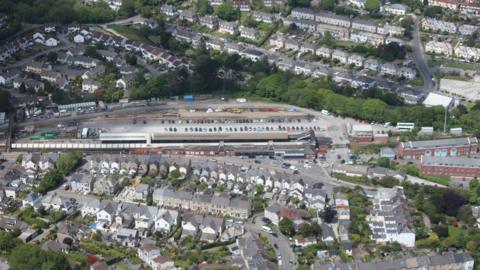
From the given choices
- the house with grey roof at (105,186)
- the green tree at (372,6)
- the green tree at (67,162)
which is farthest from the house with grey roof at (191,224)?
the green tree at (372,6)

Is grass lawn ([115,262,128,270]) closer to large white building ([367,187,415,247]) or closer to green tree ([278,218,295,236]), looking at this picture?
green tree ([278,218,295,236])

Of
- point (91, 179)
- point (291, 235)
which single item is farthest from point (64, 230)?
point (291, 235)

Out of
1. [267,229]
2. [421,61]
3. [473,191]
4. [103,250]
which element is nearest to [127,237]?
[103,250]

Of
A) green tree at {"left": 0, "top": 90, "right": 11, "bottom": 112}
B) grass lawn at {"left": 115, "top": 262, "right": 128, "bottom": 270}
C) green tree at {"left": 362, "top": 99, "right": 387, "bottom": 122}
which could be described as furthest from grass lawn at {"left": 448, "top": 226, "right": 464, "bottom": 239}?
green tree at {"left": 0, "top": 90, "right": 11, "bottom": 112}

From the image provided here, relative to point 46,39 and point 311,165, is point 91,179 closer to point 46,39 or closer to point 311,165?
point 311,165

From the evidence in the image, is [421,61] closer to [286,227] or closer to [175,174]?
[175,174]

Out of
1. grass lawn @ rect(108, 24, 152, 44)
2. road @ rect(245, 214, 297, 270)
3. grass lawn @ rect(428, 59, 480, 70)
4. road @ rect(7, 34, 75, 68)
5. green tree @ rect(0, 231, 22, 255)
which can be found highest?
grass lawn @ rect(108, 24, 152, 44)
